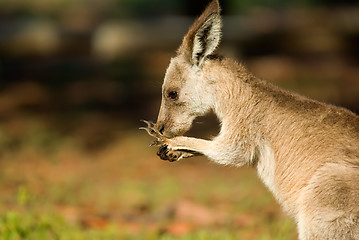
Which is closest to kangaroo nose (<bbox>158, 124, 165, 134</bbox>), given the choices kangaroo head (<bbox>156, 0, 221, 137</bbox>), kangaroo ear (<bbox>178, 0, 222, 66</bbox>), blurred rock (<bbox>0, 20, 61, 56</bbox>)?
kangaroo head (<bbox>156, 0, 221, 137</bbox>)

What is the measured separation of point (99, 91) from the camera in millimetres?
13297

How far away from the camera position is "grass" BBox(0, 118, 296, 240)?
17.3ft

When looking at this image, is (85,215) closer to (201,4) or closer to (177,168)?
(177,168)

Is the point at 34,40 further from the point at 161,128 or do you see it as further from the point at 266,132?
the point at 266,132

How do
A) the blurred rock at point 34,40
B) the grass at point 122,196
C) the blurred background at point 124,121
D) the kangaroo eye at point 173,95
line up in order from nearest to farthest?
the kangaroo eye at point 173,95, the grass at point 122,196, the blurred background at point 124,121, the blurred rock at point 34,40

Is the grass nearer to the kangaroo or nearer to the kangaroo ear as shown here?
the kangaroo

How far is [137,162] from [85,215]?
300 cm

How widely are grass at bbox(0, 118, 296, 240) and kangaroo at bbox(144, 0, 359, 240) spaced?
1059 mm

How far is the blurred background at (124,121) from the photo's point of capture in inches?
232

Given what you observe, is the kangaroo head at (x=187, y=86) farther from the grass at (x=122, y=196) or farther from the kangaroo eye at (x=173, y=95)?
the grass at (x=122, y=196)

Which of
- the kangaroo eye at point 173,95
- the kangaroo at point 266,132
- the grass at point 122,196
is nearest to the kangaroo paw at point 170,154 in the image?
the kangaroo at point 266,132

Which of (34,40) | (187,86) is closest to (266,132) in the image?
(187,86)

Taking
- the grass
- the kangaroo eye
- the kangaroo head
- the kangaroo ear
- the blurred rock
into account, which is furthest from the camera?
the blurred rock

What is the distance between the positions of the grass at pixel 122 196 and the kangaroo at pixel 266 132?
3.47ft
